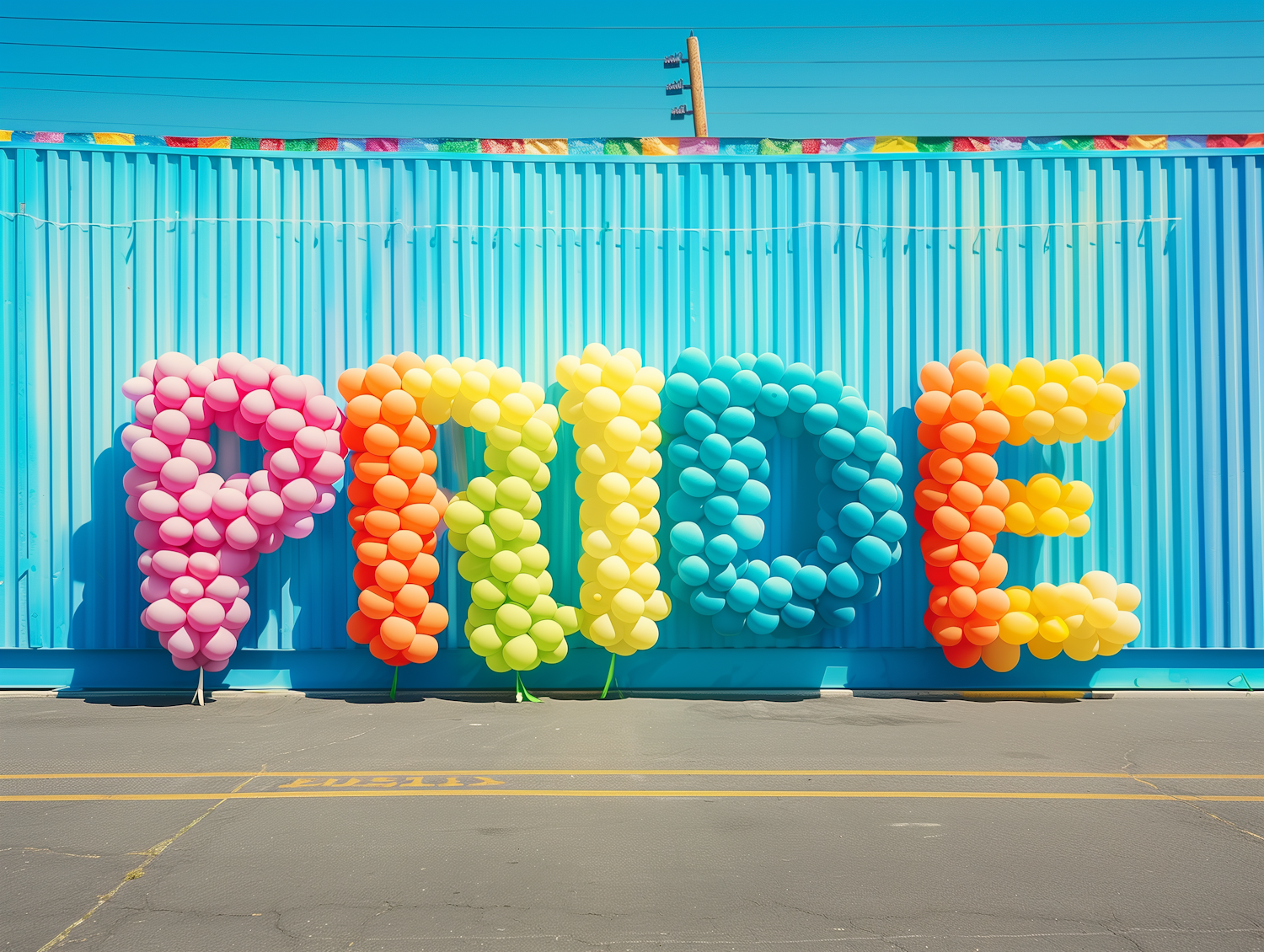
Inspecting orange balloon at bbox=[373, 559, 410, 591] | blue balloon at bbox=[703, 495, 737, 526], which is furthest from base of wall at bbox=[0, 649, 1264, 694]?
blue balloon at bbox=[703, 495, 737, 526]

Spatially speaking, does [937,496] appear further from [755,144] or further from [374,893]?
[374,893]

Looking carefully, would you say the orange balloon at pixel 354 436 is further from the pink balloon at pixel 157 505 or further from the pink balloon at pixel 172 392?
the pink balloon at pixel 157 505

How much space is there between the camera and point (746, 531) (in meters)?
8.19

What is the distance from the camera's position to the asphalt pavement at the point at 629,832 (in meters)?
3.71

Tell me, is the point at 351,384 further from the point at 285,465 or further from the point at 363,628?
the point at 363,628

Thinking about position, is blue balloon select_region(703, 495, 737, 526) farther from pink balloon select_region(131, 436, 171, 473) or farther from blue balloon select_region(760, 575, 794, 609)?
pink balloon select_region(131, 436, 171, 473)

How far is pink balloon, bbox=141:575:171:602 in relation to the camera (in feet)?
26.0

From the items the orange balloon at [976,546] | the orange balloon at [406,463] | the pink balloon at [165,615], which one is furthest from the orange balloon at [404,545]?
the orange balloon at [976,546]

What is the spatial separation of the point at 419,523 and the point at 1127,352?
775 centimetres

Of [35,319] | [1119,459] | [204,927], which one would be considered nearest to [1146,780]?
[1119,459]

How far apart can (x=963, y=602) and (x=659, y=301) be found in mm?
4390

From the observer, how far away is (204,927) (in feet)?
12.1

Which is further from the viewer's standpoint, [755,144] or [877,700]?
[755,144]

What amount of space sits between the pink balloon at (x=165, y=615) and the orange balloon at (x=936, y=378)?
764 cm
